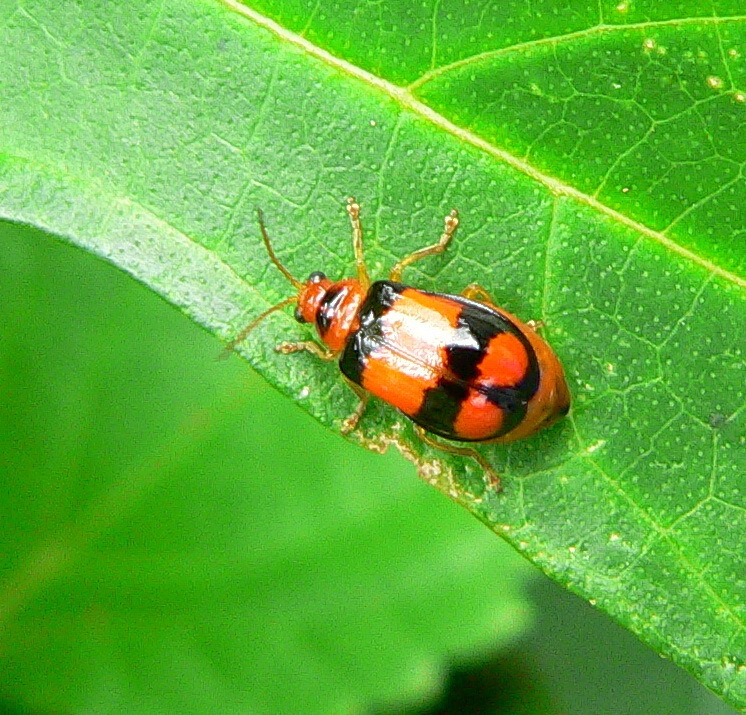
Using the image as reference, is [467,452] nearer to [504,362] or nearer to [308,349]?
[504,362]

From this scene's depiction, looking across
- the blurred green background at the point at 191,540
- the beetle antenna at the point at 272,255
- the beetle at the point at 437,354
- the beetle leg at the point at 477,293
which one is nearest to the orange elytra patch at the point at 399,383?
the beetle at the point at 437,354

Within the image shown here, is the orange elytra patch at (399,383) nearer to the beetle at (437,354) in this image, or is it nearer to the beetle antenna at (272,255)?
Answer: the beetle at (437,354)

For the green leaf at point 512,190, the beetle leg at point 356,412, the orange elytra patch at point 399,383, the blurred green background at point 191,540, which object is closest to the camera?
the green leaf at point 512,190

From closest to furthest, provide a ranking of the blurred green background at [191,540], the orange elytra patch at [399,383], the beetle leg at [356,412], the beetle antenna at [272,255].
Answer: the beetle antenna at [272,255]
the beetle leg at [356,412]
the orange elytra patch at [399,383]
the blurred green background at [191,540]

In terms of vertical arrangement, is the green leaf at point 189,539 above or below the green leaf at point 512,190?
below

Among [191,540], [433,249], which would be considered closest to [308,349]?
[433,249]

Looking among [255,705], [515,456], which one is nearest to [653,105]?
[515,456]

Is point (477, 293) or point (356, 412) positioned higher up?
point (477, 293)
